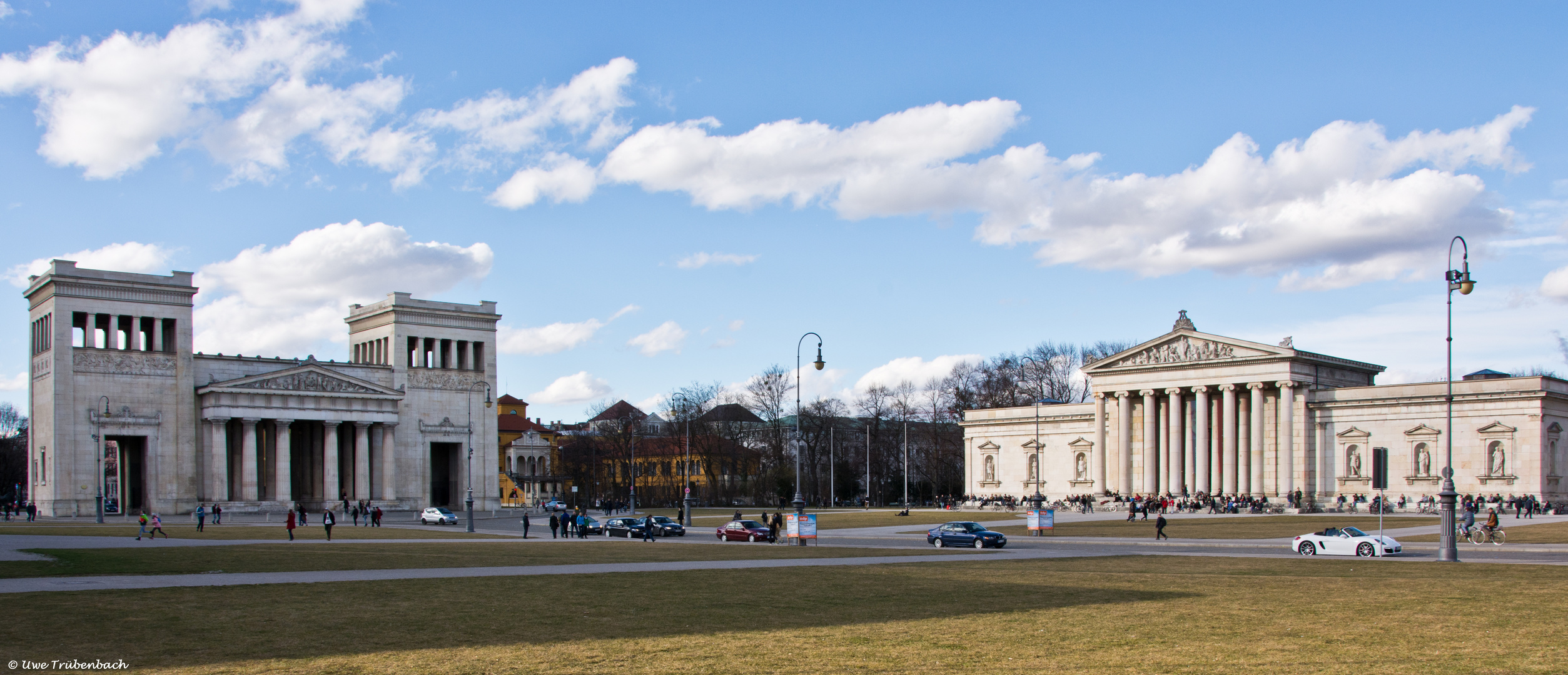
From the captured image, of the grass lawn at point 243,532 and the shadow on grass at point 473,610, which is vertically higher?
the shadow on grass at point 473,610

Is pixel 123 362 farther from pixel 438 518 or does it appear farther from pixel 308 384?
pixel 438 518

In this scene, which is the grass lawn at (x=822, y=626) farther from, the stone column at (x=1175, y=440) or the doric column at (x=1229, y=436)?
the stone column at (x=1175, y=440)

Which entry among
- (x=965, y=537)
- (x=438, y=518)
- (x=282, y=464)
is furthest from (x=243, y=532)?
(x=282, y=464)

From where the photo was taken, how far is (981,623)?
58.9 feet

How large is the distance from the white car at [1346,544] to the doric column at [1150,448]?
189ft

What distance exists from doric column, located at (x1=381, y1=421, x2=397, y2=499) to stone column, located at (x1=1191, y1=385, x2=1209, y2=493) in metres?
66.8

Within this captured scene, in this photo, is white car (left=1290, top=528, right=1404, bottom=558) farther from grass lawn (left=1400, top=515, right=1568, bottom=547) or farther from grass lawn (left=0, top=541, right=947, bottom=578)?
grass lawn (left=0, top=541, right=947, bottom=578)

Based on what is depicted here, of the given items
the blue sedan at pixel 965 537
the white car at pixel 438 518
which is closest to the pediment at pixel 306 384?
the white car at pixel 438 518

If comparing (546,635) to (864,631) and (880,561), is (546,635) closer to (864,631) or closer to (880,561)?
(864,631)

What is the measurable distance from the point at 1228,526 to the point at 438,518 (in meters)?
48.5

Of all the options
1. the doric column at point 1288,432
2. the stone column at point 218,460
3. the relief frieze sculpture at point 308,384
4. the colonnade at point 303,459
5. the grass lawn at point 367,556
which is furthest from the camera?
the relief frieze sculpture at point 308,384

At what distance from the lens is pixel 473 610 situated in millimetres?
19953

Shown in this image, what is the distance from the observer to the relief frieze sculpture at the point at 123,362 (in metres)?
90.2

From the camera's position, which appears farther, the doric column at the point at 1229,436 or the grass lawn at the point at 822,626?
the doric column at the point at 1229,436
